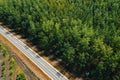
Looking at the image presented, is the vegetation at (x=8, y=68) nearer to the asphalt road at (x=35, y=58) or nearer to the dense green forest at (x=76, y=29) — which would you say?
the asphalt road at (x=35, y=58)

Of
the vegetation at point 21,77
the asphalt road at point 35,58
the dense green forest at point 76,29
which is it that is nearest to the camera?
the vegetation at point 21,77

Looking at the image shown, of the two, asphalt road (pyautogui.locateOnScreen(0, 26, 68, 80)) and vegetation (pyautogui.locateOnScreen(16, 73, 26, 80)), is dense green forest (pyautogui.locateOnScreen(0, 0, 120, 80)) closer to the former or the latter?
asphalt road (pyautogui.locateOnScreen(0, 26, 68, 80))

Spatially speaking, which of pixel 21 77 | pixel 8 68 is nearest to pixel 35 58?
pixel 8 68

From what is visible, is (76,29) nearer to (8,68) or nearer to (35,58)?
(35,58)

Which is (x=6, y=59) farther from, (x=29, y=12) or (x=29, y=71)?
(x=29, y=12)

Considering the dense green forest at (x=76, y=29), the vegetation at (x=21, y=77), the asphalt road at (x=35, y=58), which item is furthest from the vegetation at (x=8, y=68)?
the dense green forest at (x=76, y=29)

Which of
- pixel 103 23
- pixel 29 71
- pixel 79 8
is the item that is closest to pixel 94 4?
pixel 79 8
